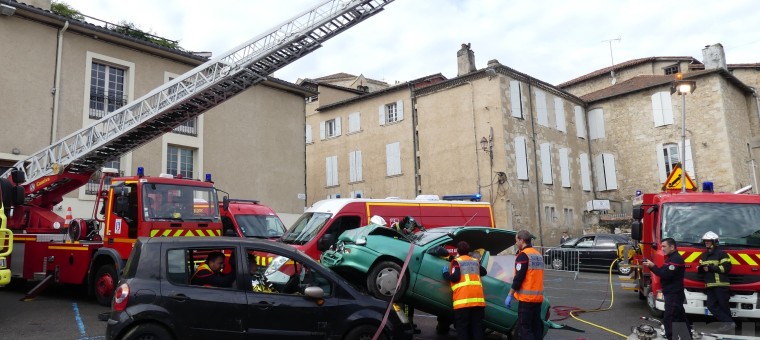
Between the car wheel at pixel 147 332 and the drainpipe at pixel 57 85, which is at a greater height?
the drainpipe at pixel 57 85

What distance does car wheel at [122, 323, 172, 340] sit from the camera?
5.31 meters

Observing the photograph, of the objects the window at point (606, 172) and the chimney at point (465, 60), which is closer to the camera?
the chimney at point (465, 60)

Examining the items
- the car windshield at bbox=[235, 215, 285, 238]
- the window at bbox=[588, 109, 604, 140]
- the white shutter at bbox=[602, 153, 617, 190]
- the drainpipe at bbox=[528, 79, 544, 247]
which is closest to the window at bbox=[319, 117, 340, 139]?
the drainpipe at bbox=[528, 79, 544, 247]

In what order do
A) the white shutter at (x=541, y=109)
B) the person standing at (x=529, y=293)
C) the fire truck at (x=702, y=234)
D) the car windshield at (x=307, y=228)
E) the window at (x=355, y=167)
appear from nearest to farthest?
1. the person standing at (x=529, y=293)
2. the fire truck at (x=702, y=234)
3. the car windshield at (x=307, y=228)
4. the white shutter at (x=541, y=109)
5. the window at (x=355, y=167)

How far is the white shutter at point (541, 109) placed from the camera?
28.7 meters

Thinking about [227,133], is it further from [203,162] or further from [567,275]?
[567,275]

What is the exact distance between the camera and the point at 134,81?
1900 cm

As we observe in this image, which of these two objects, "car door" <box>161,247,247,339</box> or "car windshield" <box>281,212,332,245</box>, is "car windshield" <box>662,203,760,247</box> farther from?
"car door" <box>161,247,247,339</box>

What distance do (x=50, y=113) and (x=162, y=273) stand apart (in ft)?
46.2

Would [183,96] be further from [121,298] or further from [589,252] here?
[589,252]

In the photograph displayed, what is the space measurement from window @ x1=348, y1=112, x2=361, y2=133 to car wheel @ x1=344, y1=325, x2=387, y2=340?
26.2 metres

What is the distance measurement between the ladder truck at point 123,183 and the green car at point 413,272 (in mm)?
4015

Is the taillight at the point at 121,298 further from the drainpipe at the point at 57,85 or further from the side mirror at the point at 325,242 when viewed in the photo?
the drainpipe at the point at 57,85

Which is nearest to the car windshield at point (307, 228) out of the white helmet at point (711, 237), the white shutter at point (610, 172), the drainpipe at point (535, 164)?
the white helmet at point (711, 237)
